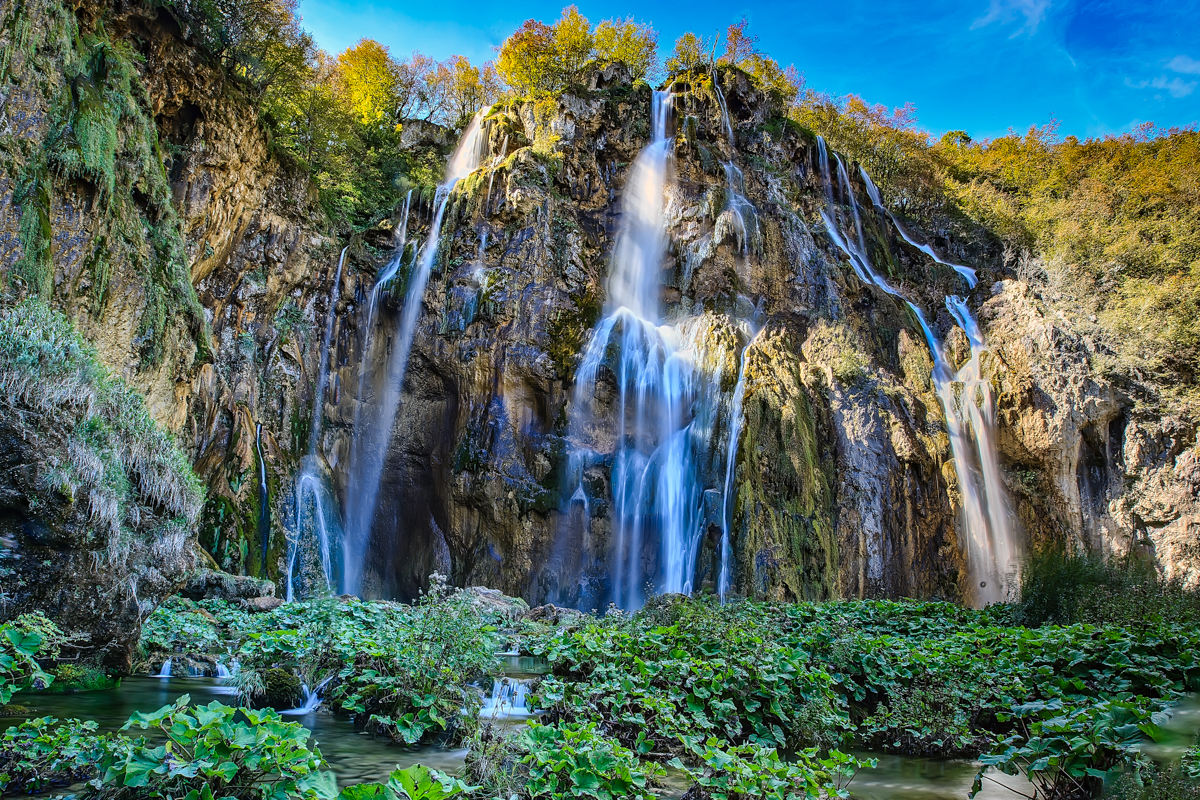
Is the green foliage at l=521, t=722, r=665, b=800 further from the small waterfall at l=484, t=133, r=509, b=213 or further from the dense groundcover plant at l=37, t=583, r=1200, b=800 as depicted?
the small waterfall at l=484, t=133, r=509, b=213

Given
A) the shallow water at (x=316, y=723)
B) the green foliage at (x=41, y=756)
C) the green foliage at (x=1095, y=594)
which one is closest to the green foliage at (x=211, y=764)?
the green foliage at (x=41, y=756)

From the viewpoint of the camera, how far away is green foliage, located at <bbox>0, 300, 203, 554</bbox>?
21.1ft

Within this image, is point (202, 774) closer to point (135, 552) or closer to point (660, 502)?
point (135, 552)

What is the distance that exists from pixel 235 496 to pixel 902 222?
26888mm

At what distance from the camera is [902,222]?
28.5 m

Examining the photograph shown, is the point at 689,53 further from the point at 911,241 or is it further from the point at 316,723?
the point at 316,723

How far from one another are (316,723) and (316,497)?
1377 centimetres

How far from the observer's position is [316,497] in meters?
18.7

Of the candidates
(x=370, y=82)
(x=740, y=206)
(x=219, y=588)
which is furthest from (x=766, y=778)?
(x=370, y=82)

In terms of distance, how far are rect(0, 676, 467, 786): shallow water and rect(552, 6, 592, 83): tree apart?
1235 inches

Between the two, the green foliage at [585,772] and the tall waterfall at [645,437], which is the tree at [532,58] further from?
the green foliage at [585,772]

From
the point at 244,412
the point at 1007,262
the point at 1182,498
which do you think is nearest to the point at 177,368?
the point at 244,412

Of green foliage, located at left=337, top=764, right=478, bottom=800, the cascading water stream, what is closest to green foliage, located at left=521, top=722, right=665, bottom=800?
green foliage, located at left=337, top=764, right=478, bottom=800

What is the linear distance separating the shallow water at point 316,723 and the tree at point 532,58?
99.3 ft
